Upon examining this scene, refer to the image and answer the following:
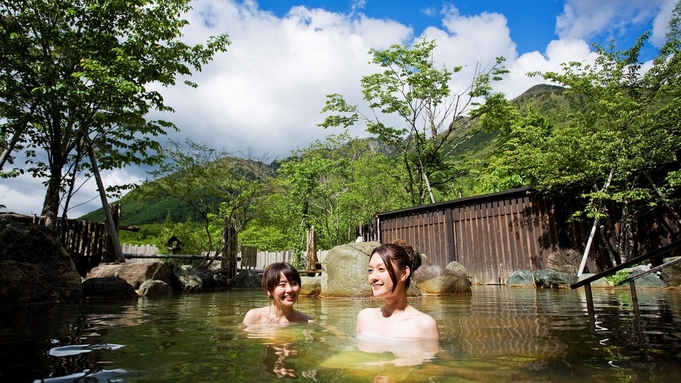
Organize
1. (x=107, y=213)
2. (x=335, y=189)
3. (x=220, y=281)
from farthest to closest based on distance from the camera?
(x=335, y=189) → (x=220, y=281) → (x=107, y=213)

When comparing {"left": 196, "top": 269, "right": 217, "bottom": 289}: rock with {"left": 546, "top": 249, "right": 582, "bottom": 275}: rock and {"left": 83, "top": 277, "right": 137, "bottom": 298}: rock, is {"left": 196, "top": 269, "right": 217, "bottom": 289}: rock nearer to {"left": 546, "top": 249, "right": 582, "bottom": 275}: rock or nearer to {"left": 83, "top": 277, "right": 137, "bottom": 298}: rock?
{"left": 83, "top": 277, "right": 137, "bottom": 298}: rock

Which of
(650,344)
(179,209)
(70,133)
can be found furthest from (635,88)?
(179,209)

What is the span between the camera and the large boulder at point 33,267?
6.88m

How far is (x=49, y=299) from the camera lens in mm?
7270

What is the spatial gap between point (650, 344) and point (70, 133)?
1126 centimetres

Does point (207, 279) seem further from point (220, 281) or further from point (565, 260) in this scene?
point (565, 260)

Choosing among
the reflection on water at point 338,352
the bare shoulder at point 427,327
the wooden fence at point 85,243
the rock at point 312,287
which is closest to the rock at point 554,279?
the rock at point 312,287

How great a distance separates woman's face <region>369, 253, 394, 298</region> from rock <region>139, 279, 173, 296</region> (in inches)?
334

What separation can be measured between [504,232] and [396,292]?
11980 mm

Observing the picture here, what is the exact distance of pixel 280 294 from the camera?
4031 mm

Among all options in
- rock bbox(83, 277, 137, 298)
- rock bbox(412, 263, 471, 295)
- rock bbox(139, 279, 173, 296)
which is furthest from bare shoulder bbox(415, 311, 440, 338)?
rock bbox(139, 279, 173, 296)

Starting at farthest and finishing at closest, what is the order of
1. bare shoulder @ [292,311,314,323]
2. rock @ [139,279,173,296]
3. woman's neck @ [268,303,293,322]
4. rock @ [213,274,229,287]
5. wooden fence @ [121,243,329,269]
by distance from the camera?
wooden fence @ [121,243,329,269] → rock @ [213,274,229,287] → rock @ [139,279,173,296] → bare shoulder @ [292,311,314,323] → woman's neck @ [268,303,293,322]

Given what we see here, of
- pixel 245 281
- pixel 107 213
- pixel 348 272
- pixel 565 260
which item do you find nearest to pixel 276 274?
pixel 348 272

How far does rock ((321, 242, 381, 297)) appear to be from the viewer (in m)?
9.77
